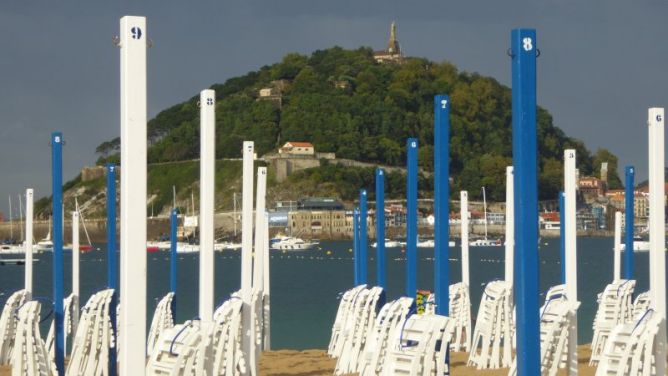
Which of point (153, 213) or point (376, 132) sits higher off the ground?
point (376, 132)

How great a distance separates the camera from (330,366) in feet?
68.5

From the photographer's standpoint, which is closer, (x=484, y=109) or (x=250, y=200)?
(x=250, y=200)

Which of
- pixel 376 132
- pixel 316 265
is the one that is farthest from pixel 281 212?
pixel 316 265

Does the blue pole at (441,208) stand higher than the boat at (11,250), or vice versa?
the blue pole at (441,208)

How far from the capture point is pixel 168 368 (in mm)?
11500

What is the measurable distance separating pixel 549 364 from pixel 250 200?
418 centimetres

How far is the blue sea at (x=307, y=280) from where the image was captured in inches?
1802

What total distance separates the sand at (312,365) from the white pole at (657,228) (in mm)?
6404

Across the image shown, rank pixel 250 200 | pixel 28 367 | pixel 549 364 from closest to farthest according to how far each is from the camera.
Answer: pixel 549 364 < pixel 28 367 < pixel 250 200

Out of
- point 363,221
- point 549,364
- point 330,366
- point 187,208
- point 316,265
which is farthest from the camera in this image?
point 187,208

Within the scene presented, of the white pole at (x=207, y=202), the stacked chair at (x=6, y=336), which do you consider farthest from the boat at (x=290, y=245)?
the white pole at (x=207, y=202)

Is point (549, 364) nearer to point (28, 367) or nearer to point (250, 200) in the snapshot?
point (250, 200)

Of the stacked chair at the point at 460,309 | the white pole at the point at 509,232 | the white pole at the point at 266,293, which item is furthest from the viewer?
the white pole at the point at 266,293

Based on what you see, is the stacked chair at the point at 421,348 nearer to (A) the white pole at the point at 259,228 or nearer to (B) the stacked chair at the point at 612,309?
(A) the white pole at the point at 259,228
